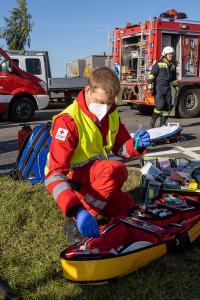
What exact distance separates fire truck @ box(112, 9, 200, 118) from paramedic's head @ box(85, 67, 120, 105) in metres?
8.52

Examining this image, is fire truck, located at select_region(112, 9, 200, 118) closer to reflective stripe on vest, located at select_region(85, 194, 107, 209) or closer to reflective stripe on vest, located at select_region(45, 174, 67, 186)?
reflective stripe on vest, located at select_region(85, 194, 107, 209)

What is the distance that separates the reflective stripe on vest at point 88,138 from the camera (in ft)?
9.48

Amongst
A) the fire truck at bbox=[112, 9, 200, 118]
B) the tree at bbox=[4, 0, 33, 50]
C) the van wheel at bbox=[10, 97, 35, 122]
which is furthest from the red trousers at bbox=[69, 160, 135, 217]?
the tree at bbox=[4, 0, 33, 50]

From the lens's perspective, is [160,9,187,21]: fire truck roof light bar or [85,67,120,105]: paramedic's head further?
[160,9,187,21]: fire truck roof light bar

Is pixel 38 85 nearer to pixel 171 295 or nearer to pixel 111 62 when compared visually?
pixel 111 62

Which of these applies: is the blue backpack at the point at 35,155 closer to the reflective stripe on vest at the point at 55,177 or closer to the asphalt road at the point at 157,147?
the asphalt road at the point at 157,147

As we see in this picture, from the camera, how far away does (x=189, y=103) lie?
11594 mm

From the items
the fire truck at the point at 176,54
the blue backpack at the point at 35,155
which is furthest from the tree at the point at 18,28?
the blue backpack at the point at 35,155

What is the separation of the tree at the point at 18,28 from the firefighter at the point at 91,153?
27.2 m

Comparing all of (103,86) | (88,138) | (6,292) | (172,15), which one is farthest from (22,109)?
(6,292)

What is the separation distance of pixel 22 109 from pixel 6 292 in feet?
30.8

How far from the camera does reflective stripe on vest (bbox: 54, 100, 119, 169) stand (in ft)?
9.48

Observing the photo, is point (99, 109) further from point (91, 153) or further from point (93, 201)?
point (93, 201)

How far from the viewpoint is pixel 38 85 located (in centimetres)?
1166
